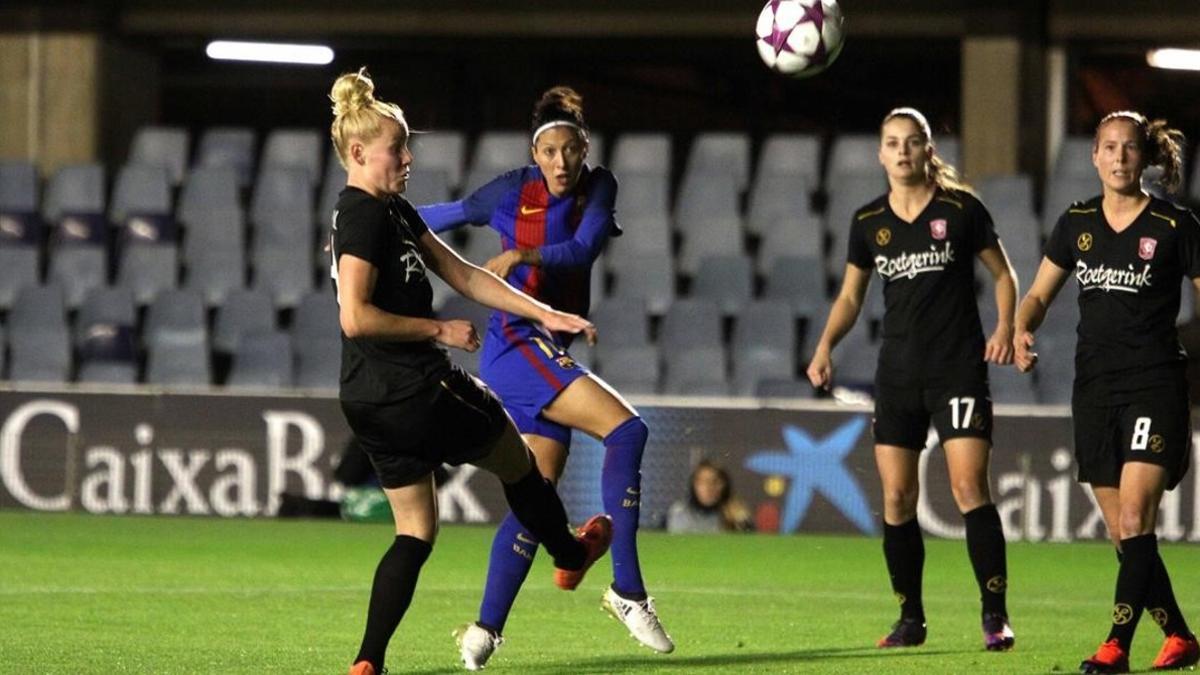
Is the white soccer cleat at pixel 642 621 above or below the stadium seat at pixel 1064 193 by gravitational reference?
below

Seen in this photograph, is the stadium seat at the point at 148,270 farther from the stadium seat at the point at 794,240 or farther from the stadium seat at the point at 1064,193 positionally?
the stadium seat at the point at 1064,193

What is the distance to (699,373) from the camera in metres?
16.6

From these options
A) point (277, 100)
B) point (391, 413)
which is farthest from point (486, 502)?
point (277, 100)

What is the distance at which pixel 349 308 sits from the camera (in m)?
6.02

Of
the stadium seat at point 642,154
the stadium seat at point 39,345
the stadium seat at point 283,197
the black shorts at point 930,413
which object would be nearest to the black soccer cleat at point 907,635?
the black shorts at point 930,413

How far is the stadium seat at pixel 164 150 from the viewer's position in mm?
19547

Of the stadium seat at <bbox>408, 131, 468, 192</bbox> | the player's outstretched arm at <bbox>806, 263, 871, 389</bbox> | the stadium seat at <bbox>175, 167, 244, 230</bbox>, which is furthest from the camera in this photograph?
the stadium seat at <bbox>408, 131, 468, 192</bbox>

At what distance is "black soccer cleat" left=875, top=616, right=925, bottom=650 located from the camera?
7.97 meters

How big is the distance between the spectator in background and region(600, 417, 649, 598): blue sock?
714cm

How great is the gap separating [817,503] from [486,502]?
2.25 meters

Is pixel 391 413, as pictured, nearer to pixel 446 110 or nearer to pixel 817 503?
pixel 817 503

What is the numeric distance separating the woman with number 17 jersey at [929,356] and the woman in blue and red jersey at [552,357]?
1.07m

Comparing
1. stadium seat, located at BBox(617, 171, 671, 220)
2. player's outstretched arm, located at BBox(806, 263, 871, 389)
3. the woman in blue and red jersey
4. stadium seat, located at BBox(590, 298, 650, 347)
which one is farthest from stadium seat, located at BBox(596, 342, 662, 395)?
the woman in blue and red jersey

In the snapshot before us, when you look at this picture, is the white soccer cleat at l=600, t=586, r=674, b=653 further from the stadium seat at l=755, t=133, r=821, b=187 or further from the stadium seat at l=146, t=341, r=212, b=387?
the stadium seat at l=755, t=133, r=821, b=187
